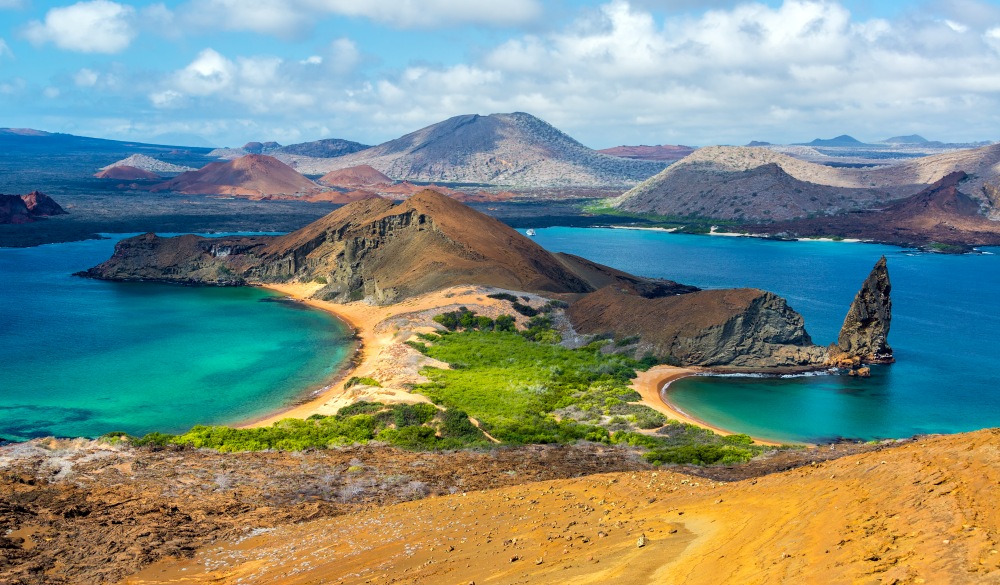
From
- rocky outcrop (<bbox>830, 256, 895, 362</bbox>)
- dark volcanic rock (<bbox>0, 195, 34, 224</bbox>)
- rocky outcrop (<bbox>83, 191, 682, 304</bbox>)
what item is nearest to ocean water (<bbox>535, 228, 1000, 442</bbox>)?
rocky outcrop (<bbox>830, 256, 895, 362</bbox>)

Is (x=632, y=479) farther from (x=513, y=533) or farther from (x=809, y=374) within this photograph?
(x=809, y=374)

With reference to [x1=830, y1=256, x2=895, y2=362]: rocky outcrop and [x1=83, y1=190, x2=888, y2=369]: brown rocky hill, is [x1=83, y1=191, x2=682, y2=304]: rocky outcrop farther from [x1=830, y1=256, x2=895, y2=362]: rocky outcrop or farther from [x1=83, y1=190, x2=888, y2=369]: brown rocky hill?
[x1=830, y1=256, x2=895, y2=362]: rocky outcrop

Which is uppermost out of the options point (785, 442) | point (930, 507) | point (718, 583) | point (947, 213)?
point (947, 213)

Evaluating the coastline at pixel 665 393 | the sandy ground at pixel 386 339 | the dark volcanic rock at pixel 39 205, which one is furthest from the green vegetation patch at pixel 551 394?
the dark volcanic rock at pixel 39 205

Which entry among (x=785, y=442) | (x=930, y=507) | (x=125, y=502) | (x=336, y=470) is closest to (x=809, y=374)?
(x=785, y=442)

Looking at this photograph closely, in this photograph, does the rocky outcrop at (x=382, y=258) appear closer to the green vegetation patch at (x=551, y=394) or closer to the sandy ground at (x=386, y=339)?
the sandy ground at (x=386, y=339)

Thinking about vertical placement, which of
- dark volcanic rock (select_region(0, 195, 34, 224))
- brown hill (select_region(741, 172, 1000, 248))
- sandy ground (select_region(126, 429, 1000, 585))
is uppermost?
brown hill (select_region(741, 172, 1000, 248))

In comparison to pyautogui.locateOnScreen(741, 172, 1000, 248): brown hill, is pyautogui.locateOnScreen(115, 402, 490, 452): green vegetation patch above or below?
below
